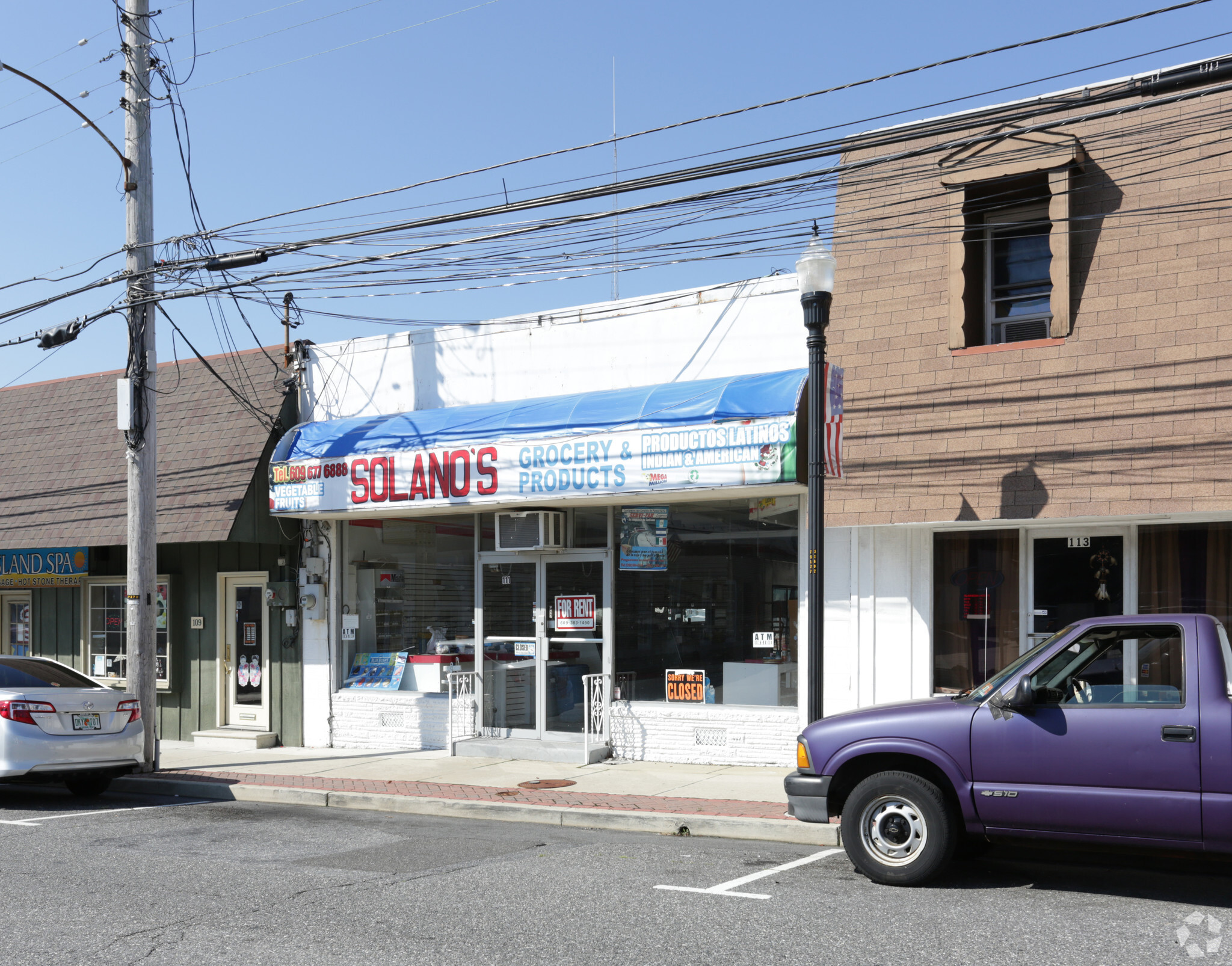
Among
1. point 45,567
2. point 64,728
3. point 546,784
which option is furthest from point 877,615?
point 45,567

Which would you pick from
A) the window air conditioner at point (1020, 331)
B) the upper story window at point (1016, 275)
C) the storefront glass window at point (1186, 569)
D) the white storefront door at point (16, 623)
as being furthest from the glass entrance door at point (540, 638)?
the white storefront door at point (16, 623)

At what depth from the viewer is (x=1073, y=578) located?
1120cm

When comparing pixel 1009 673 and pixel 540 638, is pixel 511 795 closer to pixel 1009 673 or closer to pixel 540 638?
pixel 540 638

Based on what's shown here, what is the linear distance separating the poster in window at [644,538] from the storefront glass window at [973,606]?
10.5ft

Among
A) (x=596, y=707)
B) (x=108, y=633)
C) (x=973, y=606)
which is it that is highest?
(x=973, y=606)

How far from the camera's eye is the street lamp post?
995cm

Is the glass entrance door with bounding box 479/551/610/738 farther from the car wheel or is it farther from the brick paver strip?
the car wheel

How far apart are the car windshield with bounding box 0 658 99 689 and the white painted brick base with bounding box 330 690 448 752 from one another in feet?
12.1

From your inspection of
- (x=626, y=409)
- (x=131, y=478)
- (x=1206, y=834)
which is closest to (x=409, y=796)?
(x=626, y=409)

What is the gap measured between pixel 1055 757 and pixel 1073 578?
4.59 m

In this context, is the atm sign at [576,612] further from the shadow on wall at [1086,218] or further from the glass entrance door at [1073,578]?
the shadow on wall at [1086,218]

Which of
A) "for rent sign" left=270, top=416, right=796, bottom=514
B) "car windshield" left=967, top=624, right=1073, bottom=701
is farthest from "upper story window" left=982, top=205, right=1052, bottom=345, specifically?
"car windshield" left=967, top=624, right=1073, bottom=701

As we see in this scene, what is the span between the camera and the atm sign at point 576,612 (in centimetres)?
1395

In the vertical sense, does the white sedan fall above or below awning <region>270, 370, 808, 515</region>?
below
